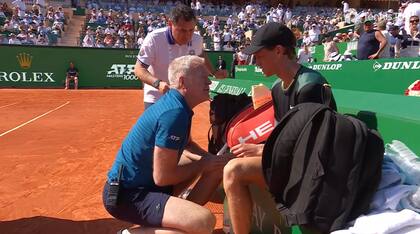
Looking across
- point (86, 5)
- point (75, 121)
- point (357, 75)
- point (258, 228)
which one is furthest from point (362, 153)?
point (86, 5)

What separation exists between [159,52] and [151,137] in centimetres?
162

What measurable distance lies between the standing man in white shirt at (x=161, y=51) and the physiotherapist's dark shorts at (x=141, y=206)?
1269 mm

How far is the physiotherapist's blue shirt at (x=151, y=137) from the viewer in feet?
7.73

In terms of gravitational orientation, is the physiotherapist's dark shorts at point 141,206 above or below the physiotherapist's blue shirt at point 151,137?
below

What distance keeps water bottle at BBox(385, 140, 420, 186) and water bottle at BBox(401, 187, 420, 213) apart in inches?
4.2

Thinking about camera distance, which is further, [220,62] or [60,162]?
[220,62]

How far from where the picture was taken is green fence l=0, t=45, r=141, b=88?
56.2 ft

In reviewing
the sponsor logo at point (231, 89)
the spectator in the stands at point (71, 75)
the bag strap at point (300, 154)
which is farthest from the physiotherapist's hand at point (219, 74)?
the spectator in the stands at point (71, 75)

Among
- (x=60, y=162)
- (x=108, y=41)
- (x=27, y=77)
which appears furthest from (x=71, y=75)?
(x=60, y=162)

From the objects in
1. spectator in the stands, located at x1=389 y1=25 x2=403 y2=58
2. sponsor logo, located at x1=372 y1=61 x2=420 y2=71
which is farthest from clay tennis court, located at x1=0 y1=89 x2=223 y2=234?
spectator in the stands, located at x1=389 y1=25 x2=403 y2=58

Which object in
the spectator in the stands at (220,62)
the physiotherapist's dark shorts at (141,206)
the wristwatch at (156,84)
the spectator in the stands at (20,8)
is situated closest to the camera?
the physiotherapist's dark shorts at (141,206)

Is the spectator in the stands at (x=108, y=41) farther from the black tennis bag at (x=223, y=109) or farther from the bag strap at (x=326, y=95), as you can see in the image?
the bag strap at (x=326, y=95)

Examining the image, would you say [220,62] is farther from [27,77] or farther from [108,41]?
[27,77]

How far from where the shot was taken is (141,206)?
251 cm
